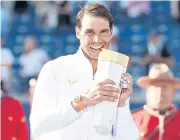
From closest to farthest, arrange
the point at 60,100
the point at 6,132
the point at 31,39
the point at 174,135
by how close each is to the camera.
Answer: the point at 60,100 → the point at 174,135 → the point at 6,132 → the point at 31,39

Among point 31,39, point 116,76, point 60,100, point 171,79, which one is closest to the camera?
point 116,76

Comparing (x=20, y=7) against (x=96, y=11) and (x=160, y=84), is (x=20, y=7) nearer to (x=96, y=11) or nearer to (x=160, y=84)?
(x=160, y=84)

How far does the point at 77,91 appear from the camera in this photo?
10.6 ft

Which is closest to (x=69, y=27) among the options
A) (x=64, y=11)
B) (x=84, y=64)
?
(x=64, y=11)

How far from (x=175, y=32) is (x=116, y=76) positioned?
1236 centimetres

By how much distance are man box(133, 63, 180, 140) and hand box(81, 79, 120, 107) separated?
104 inches

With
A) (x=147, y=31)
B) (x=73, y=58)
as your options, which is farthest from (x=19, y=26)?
(x=73, y=58)

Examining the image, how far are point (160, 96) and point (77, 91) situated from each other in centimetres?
264

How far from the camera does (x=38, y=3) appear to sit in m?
16.2

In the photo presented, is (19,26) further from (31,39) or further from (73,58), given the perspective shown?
(73,58)

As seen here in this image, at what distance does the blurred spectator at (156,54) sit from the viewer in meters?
12.7

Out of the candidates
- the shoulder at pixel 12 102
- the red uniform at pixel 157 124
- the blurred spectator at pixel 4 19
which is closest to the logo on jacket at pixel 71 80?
the red uniform at pixel 157 124

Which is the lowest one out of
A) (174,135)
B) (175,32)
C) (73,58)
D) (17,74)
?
(174,135)

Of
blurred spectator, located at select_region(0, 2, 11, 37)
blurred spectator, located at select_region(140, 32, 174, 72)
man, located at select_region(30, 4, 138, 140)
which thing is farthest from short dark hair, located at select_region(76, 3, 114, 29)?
blurred spectator, located at select_region(0, 2, 11, 37)
